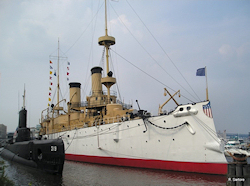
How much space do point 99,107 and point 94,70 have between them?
521 cm

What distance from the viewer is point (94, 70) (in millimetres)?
28141

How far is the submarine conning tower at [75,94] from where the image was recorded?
1200 inches

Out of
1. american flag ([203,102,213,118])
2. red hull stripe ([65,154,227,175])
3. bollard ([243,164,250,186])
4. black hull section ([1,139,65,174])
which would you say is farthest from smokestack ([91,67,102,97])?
bollard ([243,164,250,186])

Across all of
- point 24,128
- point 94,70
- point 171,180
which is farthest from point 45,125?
point 171,180

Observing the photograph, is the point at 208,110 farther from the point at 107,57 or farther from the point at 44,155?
the point at 107,57

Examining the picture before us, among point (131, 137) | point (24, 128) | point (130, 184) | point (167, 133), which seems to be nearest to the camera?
point (130, 184)

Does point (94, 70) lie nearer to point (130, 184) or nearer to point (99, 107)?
point (99, 107)

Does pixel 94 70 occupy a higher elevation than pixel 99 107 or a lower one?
higher

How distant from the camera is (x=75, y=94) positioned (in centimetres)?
3083

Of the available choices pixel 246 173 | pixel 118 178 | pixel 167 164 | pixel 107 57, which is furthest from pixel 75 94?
pixel 246 173

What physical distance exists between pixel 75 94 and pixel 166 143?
18.0 meters

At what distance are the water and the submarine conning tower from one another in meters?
13.7

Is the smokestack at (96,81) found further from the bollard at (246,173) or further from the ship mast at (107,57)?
the bollard at (246,173)

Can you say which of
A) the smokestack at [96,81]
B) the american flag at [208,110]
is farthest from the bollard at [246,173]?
the smokestack at [96,81]
